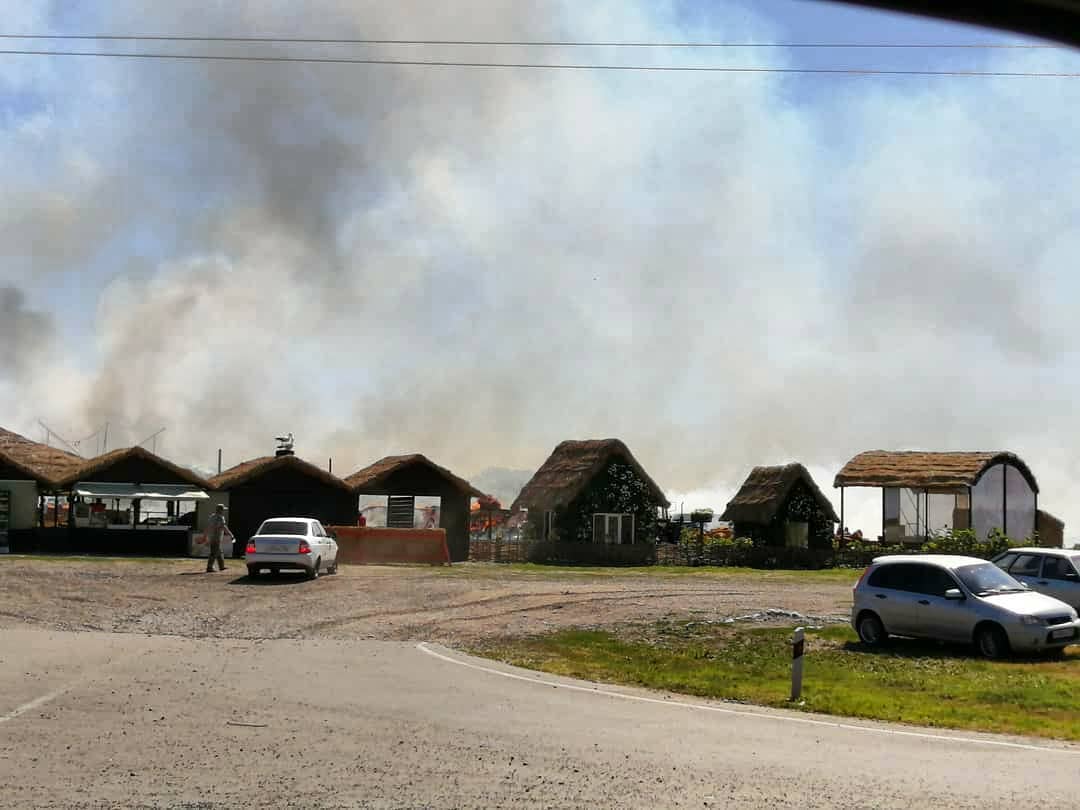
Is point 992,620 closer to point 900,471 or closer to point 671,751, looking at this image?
point 671,751

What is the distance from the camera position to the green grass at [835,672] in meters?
15.5

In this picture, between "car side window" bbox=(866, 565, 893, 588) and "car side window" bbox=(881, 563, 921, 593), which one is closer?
"car side window" bbox=(881, 563, 921, 593)

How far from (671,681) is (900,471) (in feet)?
139

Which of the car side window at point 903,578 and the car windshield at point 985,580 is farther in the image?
the car side window at point 903,578

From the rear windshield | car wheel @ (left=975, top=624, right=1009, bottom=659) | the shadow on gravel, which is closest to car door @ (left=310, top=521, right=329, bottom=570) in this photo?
the rear windshield

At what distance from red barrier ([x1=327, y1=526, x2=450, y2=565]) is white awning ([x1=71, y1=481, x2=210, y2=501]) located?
7486 mm

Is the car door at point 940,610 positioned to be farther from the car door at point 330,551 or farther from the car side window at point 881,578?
the car door at point 330,551

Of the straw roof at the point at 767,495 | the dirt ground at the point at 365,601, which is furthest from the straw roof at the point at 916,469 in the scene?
the dirt ground at the point at 365,601

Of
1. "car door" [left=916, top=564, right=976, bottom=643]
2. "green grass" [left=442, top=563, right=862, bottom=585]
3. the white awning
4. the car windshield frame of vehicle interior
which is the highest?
the white awning

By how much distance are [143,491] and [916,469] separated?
111 feet

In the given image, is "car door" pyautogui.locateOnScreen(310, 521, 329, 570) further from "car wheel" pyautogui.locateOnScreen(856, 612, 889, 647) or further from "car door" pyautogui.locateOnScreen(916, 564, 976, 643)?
"car door" pyautogui.locateOnScreen(916, 564, 976, 643)

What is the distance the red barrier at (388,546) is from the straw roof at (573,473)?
1176 centimetres

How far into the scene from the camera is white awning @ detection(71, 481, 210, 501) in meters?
48.9

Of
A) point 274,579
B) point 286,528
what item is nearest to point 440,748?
point 274,579
